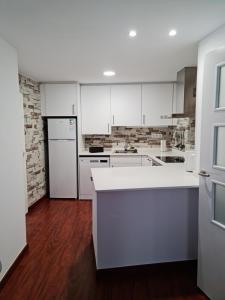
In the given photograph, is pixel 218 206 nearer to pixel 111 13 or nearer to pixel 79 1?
pixel 111 13

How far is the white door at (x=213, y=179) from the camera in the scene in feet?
5.30

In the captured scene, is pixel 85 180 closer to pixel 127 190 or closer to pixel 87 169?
pixel 87 169

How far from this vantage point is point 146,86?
4309 mm

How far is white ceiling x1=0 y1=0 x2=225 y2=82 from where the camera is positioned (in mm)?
1500

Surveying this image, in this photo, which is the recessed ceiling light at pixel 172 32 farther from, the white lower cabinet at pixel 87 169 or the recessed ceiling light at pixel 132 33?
the white lower cabinet at pixel 87 169

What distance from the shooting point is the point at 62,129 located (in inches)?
168

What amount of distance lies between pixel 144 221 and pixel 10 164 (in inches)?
55.9

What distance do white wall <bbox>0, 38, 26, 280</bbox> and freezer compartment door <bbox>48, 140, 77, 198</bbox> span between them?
186 centimetres

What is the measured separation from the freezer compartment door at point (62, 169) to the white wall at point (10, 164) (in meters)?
1.86

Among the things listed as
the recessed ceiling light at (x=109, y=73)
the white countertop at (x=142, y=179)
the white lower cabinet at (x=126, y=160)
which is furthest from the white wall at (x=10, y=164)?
the white lower cabinet at (x=126, y=160)

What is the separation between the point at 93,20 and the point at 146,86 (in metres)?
2.74

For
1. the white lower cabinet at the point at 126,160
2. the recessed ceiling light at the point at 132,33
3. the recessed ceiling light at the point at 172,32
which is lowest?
the white lower cabinet at the point at 126,160

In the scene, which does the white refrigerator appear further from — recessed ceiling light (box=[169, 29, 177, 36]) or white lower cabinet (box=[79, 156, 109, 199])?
recessed ceiling light (box=[169, 29, 177, 36])

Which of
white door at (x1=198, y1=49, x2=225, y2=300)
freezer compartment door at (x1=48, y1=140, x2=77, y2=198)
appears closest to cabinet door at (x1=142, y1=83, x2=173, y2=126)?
freezer compartment door at (x1=48, y1=140, x2=77, y2=198)
